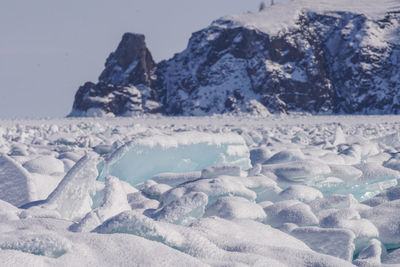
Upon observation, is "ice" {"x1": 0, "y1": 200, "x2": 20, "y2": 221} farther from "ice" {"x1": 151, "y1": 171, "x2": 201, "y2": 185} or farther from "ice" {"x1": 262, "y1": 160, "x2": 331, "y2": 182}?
"ice" {"x1": 262, "y1": 160, "x2": 331, "y2": 182}

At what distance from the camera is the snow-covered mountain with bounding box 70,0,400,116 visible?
37.5 metres

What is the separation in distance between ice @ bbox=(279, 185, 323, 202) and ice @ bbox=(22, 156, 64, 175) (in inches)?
60.7

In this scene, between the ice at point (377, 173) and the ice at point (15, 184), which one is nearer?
the ice at point (15, 184)

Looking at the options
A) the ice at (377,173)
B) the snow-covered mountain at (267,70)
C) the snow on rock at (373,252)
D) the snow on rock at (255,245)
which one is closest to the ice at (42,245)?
the snow on rock at (255,245)

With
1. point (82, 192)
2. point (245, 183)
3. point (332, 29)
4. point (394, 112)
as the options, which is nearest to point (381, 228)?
point (245, 183)

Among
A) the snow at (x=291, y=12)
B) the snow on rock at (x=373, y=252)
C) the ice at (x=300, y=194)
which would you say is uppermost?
the snow on rock at (x=373, y=252)

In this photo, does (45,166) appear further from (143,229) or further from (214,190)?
(143,229)

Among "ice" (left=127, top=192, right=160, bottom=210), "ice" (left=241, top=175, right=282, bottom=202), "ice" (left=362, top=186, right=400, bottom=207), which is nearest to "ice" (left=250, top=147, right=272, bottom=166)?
"ice" (left=241, top=175, right=282, bottom=202)

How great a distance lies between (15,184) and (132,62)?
3751 centimetres

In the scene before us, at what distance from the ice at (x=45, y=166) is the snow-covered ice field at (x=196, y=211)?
13 millimetres

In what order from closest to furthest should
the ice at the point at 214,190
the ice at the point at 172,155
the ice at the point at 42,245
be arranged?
1. the ice at the point at 42,245
2. the ice at the point at 214,190
3. the ice at the point at 172,155

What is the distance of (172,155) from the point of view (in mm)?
4977

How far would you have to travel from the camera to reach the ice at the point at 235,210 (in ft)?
9.14

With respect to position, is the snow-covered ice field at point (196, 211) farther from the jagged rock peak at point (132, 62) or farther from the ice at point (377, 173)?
the jagged rock peak at point (132, 62)
